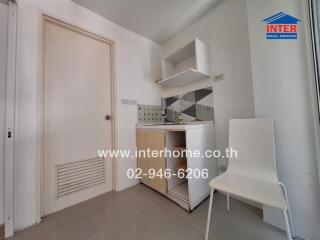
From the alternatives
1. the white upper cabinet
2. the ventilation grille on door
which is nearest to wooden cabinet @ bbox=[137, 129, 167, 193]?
the ventilation grille on door

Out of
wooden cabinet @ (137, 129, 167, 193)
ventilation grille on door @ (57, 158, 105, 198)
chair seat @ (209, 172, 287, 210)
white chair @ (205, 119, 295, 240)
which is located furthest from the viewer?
wooden cabinet @ (137, 129, 167, 193)

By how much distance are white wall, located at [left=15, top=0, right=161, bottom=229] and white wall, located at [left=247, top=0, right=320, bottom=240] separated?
1617mm

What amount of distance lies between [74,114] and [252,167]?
197cm

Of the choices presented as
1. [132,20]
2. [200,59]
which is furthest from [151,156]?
[132,20]

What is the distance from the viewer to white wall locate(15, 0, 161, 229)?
A: 4.16ft

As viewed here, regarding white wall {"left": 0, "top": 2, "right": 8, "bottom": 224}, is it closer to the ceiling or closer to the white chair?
A: the ceiling

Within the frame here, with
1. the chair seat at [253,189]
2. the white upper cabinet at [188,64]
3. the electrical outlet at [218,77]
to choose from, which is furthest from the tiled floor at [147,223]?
the white upper cabinet at [188,64]

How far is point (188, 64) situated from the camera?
218cm

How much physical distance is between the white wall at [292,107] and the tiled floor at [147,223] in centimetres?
24

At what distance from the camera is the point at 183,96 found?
223cm

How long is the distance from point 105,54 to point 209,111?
168 centimetres

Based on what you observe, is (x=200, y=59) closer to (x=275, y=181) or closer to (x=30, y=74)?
(x=275, y=181)

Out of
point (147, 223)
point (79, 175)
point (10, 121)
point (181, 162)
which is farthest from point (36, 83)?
point (181, 162)

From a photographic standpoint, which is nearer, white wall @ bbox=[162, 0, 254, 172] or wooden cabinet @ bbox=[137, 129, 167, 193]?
white wall @ bbox=[162, 0, 254, 172]
